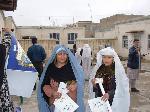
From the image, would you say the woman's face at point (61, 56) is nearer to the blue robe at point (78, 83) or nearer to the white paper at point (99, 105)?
the blue robe at point (78, 83)

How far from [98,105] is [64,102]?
48 centimetres

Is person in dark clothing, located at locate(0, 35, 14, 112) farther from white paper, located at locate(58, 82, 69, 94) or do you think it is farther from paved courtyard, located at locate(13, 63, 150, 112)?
paved courtyard, located at locate(13, 63, 150, 112)

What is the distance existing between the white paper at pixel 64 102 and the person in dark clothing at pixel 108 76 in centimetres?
57

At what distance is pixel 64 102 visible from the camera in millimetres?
4801

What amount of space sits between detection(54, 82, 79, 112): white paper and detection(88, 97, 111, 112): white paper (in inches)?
8.6

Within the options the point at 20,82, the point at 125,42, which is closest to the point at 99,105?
the point at 20,82

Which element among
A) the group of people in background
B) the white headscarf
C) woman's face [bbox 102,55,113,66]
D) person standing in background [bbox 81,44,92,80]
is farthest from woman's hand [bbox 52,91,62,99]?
the white headscarf

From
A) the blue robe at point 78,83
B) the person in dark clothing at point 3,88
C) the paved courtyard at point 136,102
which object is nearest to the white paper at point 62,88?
the blue robe at point 78,83

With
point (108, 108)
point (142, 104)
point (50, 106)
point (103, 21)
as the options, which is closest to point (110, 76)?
point (108, 108)

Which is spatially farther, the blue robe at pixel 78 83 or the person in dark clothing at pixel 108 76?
the person in dark clothing at pixel 108 76

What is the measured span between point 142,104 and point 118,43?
76.9 ft

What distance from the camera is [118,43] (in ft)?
106

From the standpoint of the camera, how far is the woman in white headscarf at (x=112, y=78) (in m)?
5.22

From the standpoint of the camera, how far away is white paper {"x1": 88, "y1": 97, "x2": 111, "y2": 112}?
16.2ft
